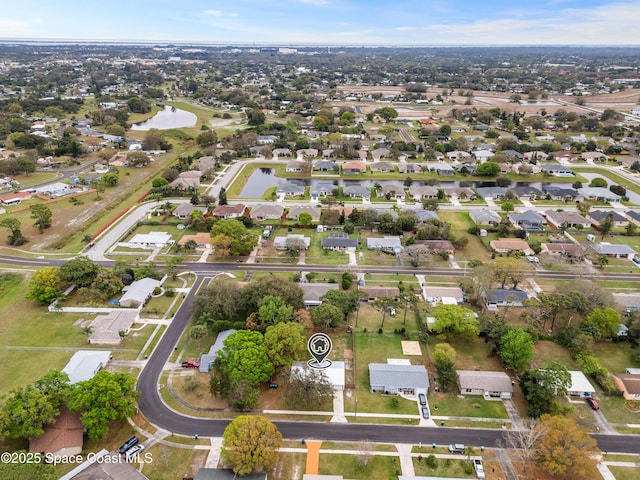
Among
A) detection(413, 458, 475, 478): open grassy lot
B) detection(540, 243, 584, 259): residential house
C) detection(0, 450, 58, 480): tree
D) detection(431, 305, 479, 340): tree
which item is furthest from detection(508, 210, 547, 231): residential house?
detection(0, 450, 58, 480): tree

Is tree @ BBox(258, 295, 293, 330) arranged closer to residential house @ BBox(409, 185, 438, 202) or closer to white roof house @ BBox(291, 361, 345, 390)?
white roof house @ BBox(291, 361, 345, 390)

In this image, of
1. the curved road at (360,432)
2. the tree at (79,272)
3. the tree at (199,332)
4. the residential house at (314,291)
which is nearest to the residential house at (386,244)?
the residential house at (314,291)

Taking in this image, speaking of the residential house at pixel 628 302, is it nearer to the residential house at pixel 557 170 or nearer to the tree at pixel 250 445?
the tree at pixel 250 445

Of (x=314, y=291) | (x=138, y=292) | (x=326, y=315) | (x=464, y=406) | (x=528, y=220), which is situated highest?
(x=326, y=315)

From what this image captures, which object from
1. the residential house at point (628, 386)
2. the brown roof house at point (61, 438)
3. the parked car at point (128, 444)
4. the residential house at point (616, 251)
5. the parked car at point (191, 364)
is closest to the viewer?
the brown roof house at point (61, 438)

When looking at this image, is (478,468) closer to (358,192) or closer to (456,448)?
(456,448)

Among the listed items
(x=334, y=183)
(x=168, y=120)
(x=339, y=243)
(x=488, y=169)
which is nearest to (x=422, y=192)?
(x=334, y=183)
